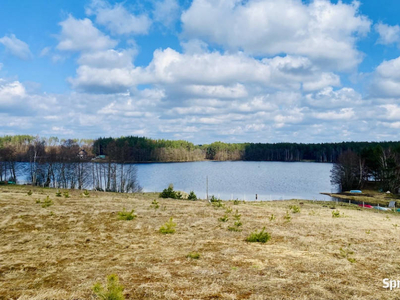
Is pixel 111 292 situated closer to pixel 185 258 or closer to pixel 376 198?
pixel 185 258

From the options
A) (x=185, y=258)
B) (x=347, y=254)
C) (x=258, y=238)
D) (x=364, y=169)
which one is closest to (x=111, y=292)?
(x=185, y=258)

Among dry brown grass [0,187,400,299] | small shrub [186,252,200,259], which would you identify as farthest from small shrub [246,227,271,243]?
small shrub [186,252,200,259]

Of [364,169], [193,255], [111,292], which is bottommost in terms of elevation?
[193,255]

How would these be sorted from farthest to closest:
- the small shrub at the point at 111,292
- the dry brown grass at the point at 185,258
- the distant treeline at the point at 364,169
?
the distant treeline at the point at 364,169, the dry brown grass at the point at 185,258, the small shrub at the point at 111,292

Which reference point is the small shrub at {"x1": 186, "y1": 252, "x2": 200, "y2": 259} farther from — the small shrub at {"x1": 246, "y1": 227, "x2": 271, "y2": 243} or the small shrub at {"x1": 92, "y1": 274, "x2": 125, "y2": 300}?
the small shrub at {"x1": 92, "y1": 274, "x2": 125, "y2": 300}

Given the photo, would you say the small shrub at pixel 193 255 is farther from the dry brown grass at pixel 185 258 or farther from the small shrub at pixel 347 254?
the small shrub at pixel 347 254

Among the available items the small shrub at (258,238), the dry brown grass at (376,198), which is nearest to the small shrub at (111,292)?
the small shrub at (258,238)

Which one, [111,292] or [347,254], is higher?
[111,292]

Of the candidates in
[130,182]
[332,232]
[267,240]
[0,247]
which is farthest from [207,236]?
[130,182]

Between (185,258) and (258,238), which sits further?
(258,238)

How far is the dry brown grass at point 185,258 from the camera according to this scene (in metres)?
8.22

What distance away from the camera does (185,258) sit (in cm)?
1127

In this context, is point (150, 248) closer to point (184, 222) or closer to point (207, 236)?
point (207, 236)

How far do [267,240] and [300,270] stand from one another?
423 centimetres
